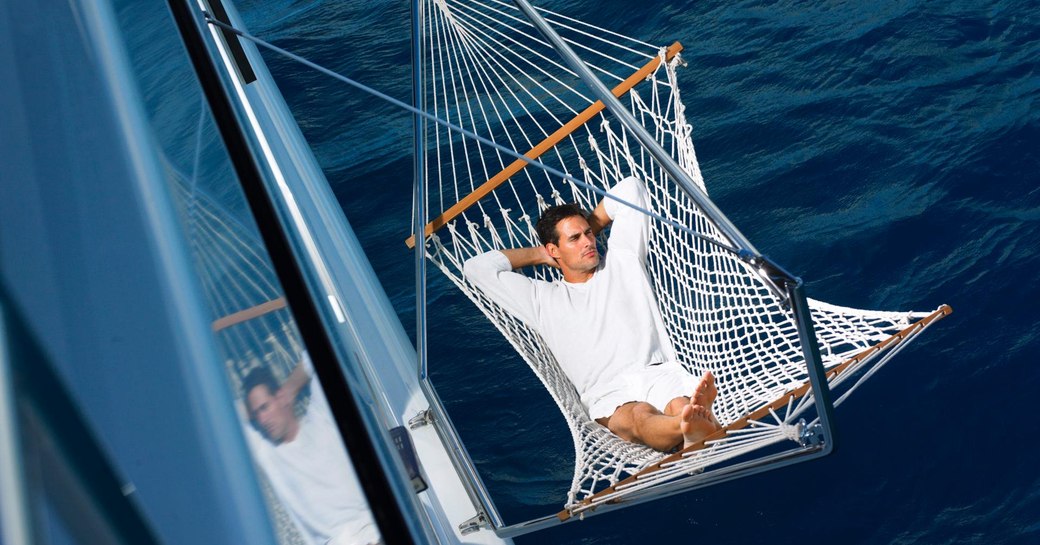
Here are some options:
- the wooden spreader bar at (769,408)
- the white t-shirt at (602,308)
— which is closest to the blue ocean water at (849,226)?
the white t-shirt at (602,308)

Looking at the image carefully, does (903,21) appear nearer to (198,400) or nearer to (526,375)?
(526,375)

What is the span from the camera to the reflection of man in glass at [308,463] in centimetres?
51

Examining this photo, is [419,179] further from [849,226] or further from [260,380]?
[260,380]

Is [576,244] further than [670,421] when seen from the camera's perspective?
Yes

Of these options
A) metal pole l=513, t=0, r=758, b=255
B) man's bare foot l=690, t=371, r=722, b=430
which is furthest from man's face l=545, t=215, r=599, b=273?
metal pole l=513, t=0, r=758, b=255

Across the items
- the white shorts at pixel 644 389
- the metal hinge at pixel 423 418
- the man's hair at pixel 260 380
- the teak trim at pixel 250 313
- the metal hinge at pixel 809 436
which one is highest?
the metal hinge at pixel 423 418

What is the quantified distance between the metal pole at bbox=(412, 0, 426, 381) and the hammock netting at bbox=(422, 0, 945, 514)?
0.06 meters

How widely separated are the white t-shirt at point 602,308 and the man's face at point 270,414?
199cm

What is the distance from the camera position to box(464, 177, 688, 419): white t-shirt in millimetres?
2576

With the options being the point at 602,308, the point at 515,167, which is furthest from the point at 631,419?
the point at 515,167

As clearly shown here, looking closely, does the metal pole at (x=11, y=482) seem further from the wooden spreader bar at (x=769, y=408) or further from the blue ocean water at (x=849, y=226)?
the blue ocean water at (x=849, y=226)

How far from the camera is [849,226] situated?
3031 mm

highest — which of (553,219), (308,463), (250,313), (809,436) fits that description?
(553,219)

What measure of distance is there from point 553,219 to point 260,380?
2.27m
